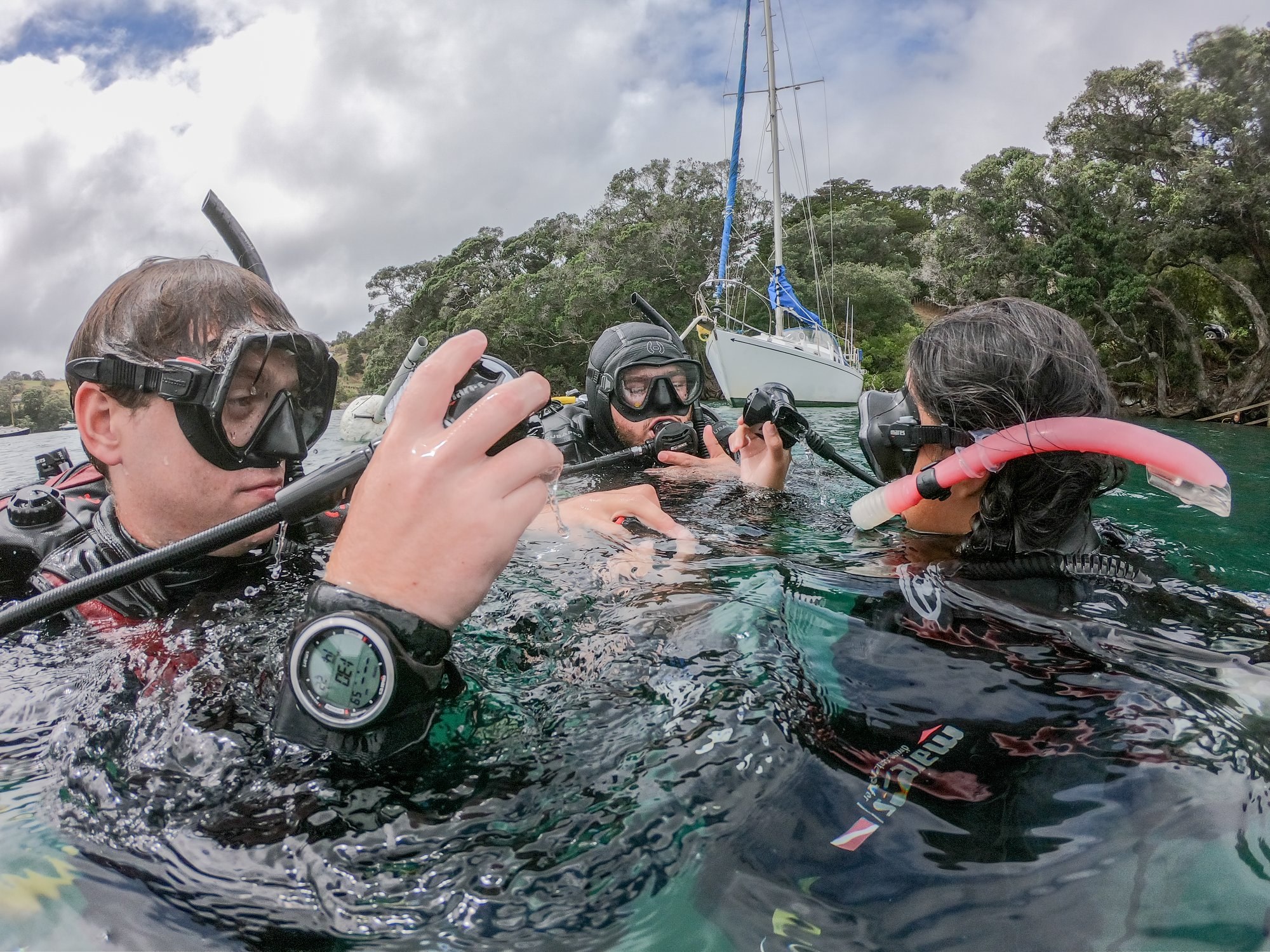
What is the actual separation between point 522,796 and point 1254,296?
25.7 meters

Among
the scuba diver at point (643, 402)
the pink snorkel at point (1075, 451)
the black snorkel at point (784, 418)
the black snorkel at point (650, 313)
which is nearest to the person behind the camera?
the pink snorkel at point (1075, 451)

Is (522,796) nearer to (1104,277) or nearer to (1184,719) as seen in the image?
(1184,719)

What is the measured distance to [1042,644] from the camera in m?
1.52

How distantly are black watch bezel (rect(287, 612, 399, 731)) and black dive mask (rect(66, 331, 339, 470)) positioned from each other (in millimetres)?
849

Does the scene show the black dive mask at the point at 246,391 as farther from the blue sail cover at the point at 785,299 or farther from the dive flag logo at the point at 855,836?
the blue sail cover at the point at 785,299

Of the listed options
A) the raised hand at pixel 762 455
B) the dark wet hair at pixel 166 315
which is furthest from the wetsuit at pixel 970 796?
the raised hand at pixel 762 455

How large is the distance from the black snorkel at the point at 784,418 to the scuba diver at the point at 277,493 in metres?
2.36

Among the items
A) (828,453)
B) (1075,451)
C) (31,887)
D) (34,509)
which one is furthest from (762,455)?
(31,887)

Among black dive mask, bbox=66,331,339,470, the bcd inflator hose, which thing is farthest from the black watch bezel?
black dive mask, bbox=66,331,339,470

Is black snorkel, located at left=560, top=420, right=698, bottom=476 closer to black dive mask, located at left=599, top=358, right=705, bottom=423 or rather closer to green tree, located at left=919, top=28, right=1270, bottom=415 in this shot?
black dive mask, located at left=599, top=358, right=705, bottom=423

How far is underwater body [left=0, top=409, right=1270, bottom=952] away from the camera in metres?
1.02

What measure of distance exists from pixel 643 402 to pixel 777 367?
15.0 m

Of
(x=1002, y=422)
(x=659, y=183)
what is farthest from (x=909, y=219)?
(x=1002, y=422)

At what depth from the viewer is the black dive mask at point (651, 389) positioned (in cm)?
497
